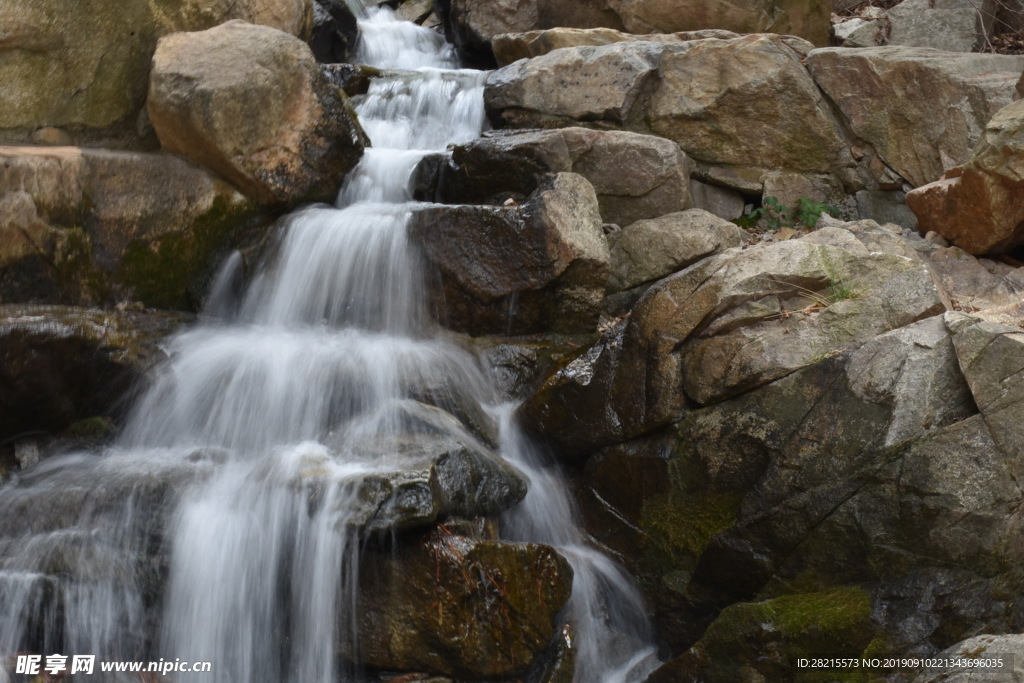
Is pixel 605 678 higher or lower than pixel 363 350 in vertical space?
lower

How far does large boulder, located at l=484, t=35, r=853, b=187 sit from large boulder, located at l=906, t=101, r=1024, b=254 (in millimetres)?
1533

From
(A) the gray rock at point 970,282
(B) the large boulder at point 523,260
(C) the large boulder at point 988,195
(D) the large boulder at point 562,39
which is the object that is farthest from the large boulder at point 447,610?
(D) the large boulder at point 562,39

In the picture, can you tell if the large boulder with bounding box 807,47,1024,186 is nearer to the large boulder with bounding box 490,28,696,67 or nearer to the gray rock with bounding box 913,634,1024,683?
the large boulder with bounding box 490,28,696,67

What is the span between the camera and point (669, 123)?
7.11 m

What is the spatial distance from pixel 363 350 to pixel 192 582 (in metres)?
1.79

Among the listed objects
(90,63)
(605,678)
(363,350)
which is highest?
(90,63)

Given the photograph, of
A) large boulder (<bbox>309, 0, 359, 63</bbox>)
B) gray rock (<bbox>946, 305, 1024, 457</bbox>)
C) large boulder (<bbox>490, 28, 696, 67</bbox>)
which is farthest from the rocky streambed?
large boulder (<bbox>309, 0, 359, 63</bbox>)

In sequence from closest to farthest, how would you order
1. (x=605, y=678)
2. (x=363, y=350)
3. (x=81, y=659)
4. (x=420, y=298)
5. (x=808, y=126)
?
(x=81, y=659)
(x=605, y=678)
(x=363, y=350)
(x=420, y=298)
(x=808, y=126)

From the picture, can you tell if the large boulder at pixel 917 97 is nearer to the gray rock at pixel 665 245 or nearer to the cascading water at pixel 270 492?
the gray rock at pixel 665 245

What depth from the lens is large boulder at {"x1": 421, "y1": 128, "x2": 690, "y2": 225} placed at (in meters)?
6.16

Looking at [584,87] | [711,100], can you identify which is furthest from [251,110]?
[711,100]

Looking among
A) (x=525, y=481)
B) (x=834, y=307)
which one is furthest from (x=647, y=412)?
(x=834, y=307)

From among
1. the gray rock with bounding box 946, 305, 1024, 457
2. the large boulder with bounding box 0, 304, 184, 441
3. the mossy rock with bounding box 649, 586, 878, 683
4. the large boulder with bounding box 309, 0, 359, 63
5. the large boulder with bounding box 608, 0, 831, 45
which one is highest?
the large boulder with bounding box 608, 0, 831, 45

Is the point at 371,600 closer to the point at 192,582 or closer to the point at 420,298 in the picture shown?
the point at 192,582
